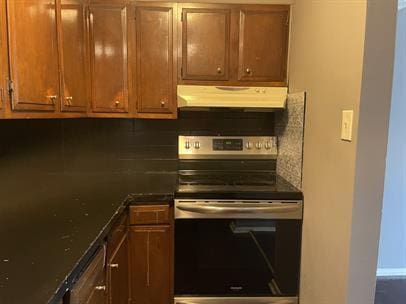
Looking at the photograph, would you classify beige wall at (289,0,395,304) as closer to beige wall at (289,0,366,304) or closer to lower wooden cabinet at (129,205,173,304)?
beige wall at (289,0,366,304)

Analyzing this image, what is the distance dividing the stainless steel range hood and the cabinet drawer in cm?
69

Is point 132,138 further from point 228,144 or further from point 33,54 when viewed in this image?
point 33,54

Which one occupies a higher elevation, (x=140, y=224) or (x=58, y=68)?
(x=58, y=68)

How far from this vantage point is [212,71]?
230cm

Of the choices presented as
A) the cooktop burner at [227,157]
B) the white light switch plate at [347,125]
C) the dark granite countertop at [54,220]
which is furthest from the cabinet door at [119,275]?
the white light switch plate at [347,125]

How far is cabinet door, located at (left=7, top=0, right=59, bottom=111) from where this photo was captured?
55.6 inches

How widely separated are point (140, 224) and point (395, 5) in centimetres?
159

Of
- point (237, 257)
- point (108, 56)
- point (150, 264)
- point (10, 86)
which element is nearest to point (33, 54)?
point (10, 86)

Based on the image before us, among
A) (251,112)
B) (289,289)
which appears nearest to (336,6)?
(251,112)

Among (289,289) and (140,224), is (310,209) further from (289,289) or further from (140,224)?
(140,224)

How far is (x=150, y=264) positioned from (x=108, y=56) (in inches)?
53.0

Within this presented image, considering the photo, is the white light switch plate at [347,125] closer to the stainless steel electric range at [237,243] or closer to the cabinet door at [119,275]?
the stainless steel electric range at [237,243]

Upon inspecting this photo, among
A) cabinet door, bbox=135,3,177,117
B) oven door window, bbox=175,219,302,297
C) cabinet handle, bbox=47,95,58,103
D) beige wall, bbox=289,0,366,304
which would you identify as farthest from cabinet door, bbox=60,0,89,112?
beige wall, bbox=289,0,366,304

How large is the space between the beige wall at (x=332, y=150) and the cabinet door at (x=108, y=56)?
114 cm
